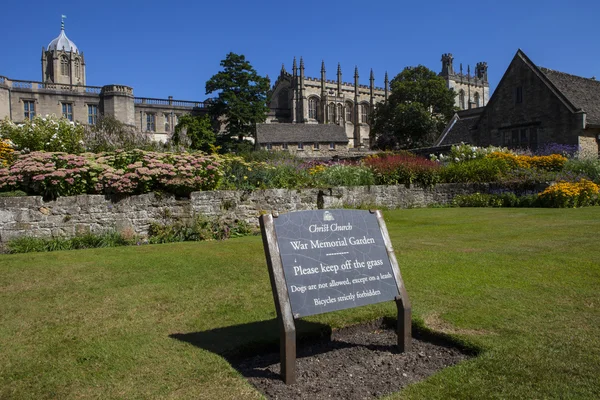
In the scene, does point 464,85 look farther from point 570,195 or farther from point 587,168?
point 570,195

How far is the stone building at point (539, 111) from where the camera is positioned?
2497 cm

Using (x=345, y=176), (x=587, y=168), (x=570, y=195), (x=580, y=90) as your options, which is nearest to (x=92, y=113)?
(x=345, y=176)

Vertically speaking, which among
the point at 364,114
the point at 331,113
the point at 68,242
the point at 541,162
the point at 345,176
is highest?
the point at 364,114

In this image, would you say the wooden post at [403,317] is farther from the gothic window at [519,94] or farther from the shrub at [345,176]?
the gothic window at [519,94]

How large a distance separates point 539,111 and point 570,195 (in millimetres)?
13703

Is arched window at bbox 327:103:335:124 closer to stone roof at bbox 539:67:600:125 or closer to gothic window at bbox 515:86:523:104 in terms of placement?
gothic window at bbox 515:86:523:104

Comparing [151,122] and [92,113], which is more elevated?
[92,113]

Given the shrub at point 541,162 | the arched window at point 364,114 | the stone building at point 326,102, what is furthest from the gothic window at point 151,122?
the shrub at point 541,162

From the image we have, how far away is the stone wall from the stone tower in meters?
92.6

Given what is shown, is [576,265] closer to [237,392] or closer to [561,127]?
[237,392]

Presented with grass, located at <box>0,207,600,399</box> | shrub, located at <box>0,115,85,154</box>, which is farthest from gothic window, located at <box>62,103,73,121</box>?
grass, located at <box>0,207,600,399</box>

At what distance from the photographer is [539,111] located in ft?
87.7

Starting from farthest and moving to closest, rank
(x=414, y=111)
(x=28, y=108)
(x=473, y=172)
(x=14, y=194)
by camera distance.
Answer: (x=414, y=111), (x=28, y=108), (x=473, y=172), (x=14, y=194)

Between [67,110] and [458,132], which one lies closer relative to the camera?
[458,132]
